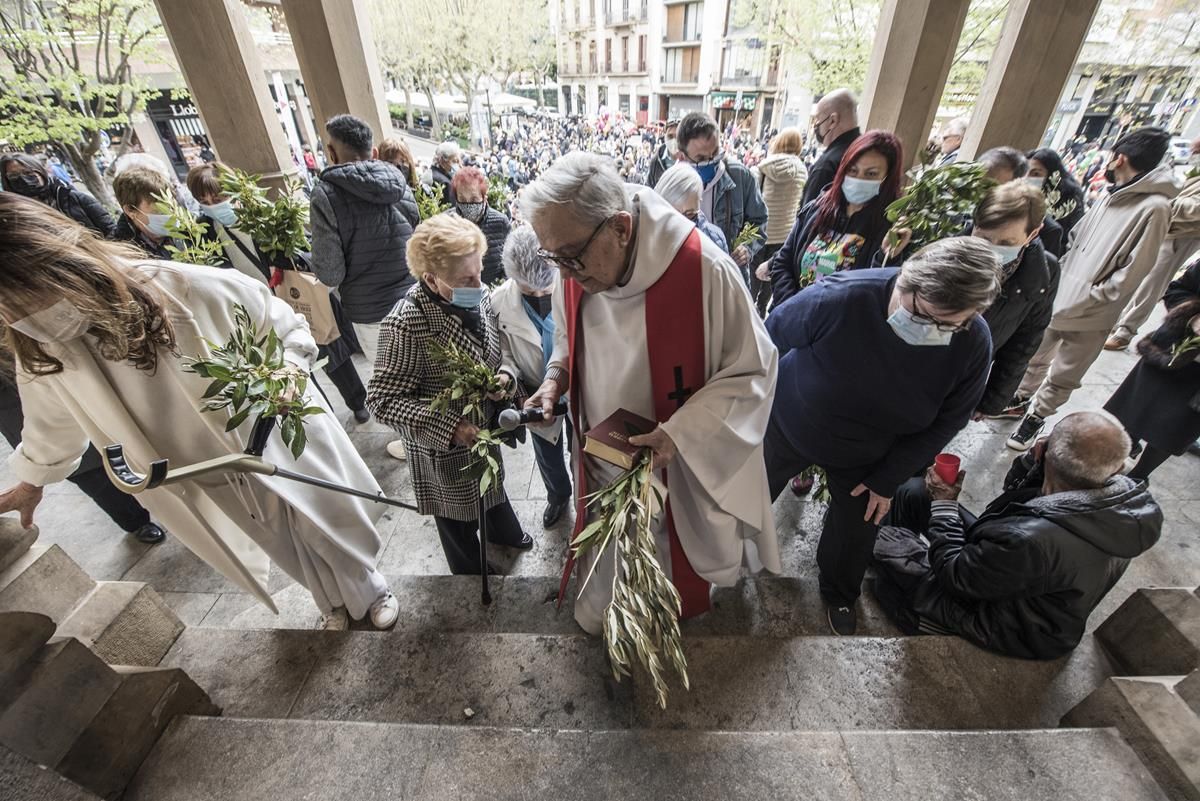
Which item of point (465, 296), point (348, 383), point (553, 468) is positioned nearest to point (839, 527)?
point (553, 468)

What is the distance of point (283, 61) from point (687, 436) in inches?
976

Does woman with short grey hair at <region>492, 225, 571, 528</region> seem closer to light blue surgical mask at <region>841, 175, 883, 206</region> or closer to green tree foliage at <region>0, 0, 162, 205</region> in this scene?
Answer: light blue surgical mask at <region>841, 175, 883, 206</region>

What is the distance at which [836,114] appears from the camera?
4.05 m

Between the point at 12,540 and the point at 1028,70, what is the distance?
7.45 meters

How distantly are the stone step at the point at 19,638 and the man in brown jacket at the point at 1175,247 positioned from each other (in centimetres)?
653

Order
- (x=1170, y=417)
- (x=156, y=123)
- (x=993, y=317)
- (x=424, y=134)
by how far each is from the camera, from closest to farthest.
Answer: (x=993, y=317), (x=1170, y=417), (x=156, y=123), (x=424, y=134)

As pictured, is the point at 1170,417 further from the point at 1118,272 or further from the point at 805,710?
the point at 805,710

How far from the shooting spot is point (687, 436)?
6.20ft

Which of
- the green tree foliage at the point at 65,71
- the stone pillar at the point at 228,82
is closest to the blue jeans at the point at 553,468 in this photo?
the stone pillar at the point at 228,82

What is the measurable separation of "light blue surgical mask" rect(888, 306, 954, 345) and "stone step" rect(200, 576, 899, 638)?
1.54m

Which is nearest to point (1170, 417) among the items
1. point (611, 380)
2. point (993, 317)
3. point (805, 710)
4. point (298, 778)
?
point (993, 317)

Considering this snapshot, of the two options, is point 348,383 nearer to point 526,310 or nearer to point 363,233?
point 363,233

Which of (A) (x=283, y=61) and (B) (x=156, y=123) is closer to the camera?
(B) (x=156, y=123)

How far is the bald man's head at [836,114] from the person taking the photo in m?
4.02
